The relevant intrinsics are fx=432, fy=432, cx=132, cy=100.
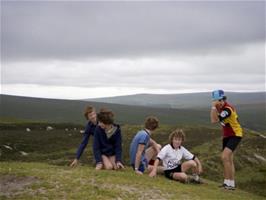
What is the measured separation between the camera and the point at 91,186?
1341cm

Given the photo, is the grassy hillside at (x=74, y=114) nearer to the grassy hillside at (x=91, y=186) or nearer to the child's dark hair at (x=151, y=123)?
the child's dark hair at (x=151, y=123)

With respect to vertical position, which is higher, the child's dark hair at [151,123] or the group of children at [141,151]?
the child's dark hair at [151,123]

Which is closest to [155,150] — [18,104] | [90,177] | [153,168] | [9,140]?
[153,168]

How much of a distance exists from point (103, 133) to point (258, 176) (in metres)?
15.8

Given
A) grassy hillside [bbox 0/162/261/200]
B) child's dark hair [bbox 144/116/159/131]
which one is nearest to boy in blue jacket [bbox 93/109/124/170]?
grassy hillside [bbox 0/162/261/200]

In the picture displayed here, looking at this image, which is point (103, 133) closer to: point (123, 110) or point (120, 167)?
point (120, 167)

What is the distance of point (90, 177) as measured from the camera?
14.5 m

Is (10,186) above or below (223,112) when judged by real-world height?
below

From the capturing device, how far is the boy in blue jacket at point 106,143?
54.1ft

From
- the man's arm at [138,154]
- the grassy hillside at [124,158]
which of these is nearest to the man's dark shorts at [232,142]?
the grassy hillside at [124,158]

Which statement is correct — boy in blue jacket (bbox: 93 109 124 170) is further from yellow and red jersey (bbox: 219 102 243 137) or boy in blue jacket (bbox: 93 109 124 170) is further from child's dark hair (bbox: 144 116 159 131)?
yellow and red jersey (bbox: 219 102 243 137)

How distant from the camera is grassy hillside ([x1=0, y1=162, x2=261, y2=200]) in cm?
1283

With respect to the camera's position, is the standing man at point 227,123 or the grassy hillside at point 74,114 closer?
the standing man at point 227,123

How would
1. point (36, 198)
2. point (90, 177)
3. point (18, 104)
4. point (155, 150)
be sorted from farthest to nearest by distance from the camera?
point (18, 104)
point (155, 150)
point (90, 177)
point (36, 198)
